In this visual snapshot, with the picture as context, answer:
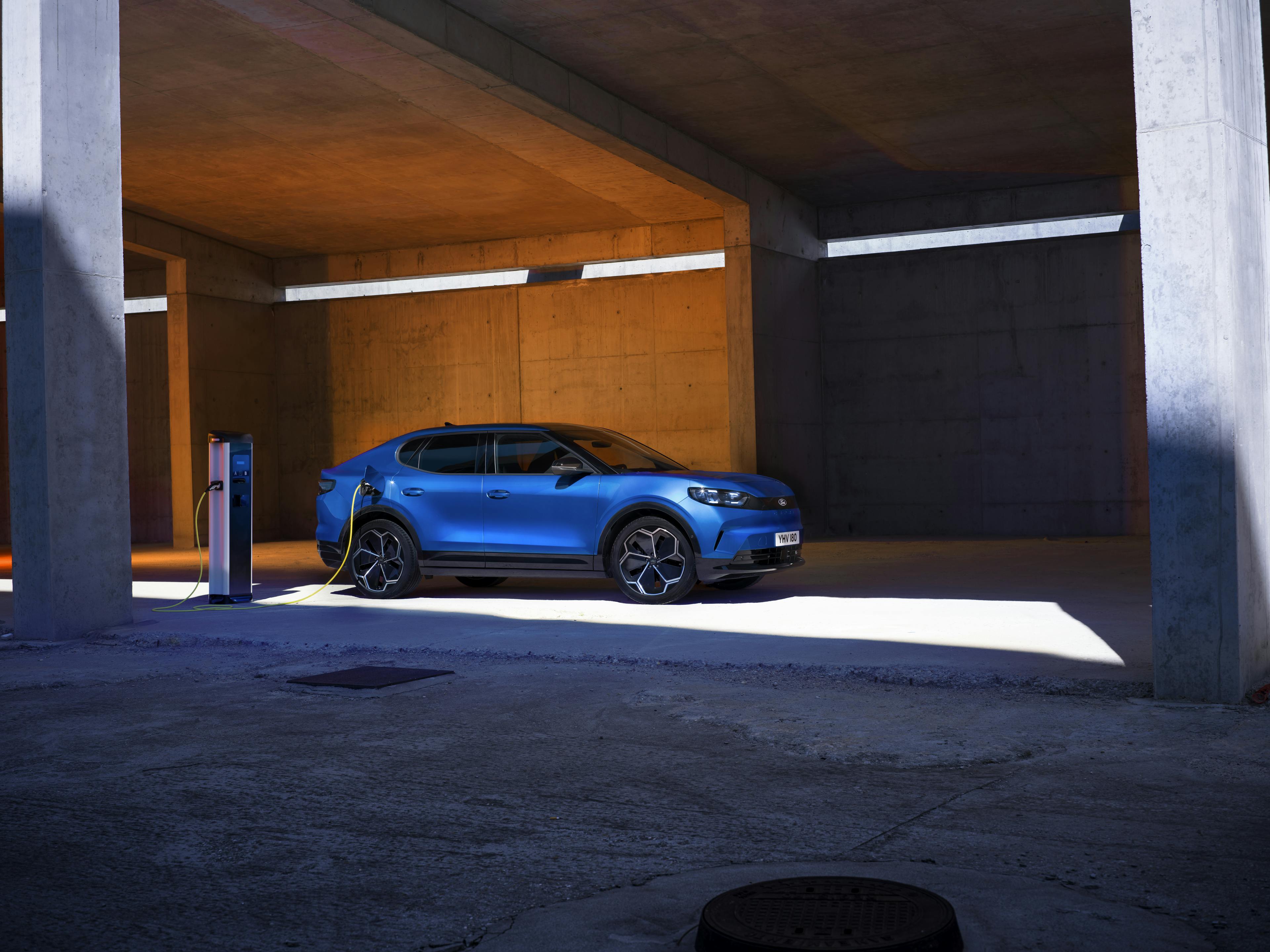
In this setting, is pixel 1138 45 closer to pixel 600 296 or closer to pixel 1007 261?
pixel 1007 261

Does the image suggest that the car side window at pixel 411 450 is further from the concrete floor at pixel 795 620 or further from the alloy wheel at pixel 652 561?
the alloy wheel at pixel 652 561

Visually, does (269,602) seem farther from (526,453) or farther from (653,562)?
(653,562)

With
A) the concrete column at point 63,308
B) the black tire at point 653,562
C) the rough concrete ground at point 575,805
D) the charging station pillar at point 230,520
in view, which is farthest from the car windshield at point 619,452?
the rough concrete ground at point 575,805

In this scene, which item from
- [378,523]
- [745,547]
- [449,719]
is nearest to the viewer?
[449,719]

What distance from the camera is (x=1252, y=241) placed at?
6043 mm

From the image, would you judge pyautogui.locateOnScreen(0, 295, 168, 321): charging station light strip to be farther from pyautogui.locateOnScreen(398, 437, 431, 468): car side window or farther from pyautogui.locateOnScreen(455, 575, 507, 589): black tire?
pyautogui.locateOnScreen(398, 437, 431, 468): car side window

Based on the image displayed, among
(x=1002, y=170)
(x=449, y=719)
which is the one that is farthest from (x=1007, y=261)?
(x=449, y=719)

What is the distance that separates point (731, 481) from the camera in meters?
10.1

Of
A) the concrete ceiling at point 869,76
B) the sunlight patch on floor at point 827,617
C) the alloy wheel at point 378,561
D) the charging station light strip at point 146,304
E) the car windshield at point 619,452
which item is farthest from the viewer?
the charging station light strip at point 146,304

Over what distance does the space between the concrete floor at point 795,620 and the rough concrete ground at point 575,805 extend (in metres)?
0.75

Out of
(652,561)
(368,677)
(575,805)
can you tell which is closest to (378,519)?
(652,561)

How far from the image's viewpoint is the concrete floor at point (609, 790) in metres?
3.14

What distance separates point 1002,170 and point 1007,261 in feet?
5.46

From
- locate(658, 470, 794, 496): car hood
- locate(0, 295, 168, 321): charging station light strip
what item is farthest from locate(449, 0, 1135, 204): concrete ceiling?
locate(0, 295, 168, 321): charging station light strip
